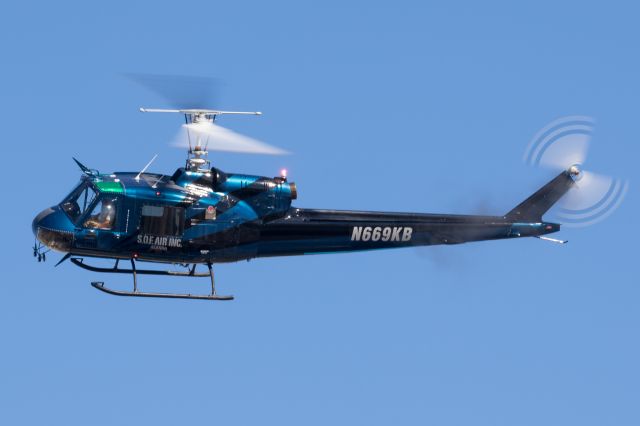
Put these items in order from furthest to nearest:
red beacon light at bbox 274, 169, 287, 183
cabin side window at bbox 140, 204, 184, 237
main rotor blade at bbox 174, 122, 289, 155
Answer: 1. red beacon light at bbox 274, 169, 287, 183
2. cabin side window at bbox 140, 204, 184, 237
3. main rotor blade at bbox 174, 122, 289, 155

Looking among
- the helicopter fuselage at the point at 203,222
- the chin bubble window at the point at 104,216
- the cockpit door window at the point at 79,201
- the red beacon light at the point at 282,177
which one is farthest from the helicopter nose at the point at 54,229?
the red beacon light at the point at 282,177

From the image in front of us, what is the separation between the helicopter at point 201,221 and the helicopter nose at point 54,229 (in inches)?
0.7

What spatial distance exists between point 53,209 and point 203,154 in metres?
2.71

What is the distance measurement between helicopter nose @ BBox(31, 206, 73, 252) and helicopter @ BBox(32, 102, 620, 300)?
0.05 feet

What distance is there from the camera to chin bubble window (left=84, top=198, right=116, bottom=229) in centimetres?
2127

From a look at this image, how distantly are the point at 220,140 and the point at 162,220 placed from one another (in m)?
1.69

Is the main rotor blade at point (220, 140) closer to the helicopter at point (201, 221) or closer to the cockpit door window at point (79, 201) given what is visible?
the helicopter at point (201, 221)

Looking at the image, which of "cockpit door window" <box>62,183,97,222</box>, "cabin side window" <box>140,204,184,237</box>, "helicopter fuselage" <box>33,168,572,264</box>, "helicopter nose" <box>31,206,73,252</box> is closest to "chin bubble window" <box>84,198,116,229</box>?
"helicopter fuselage" <box>33,168,572,264</box>

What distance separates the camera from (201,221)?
21641 millimetres

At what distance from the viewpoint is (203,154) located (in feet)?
71.8

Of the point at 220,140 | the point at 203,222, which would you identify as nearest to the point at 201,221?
the point at 203,222

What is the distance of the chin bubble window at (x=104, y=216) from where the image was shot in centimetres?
2127

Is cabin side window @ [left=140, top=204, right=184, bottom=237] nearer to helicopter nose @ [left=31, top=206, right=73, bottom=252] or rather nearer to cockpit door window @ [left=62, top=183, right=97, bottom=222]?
cockpit door window @ [left=62, top=183, right=97, bottom=222]

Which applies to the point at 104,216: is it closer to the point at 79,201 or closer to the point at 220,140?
the point at 79,201
